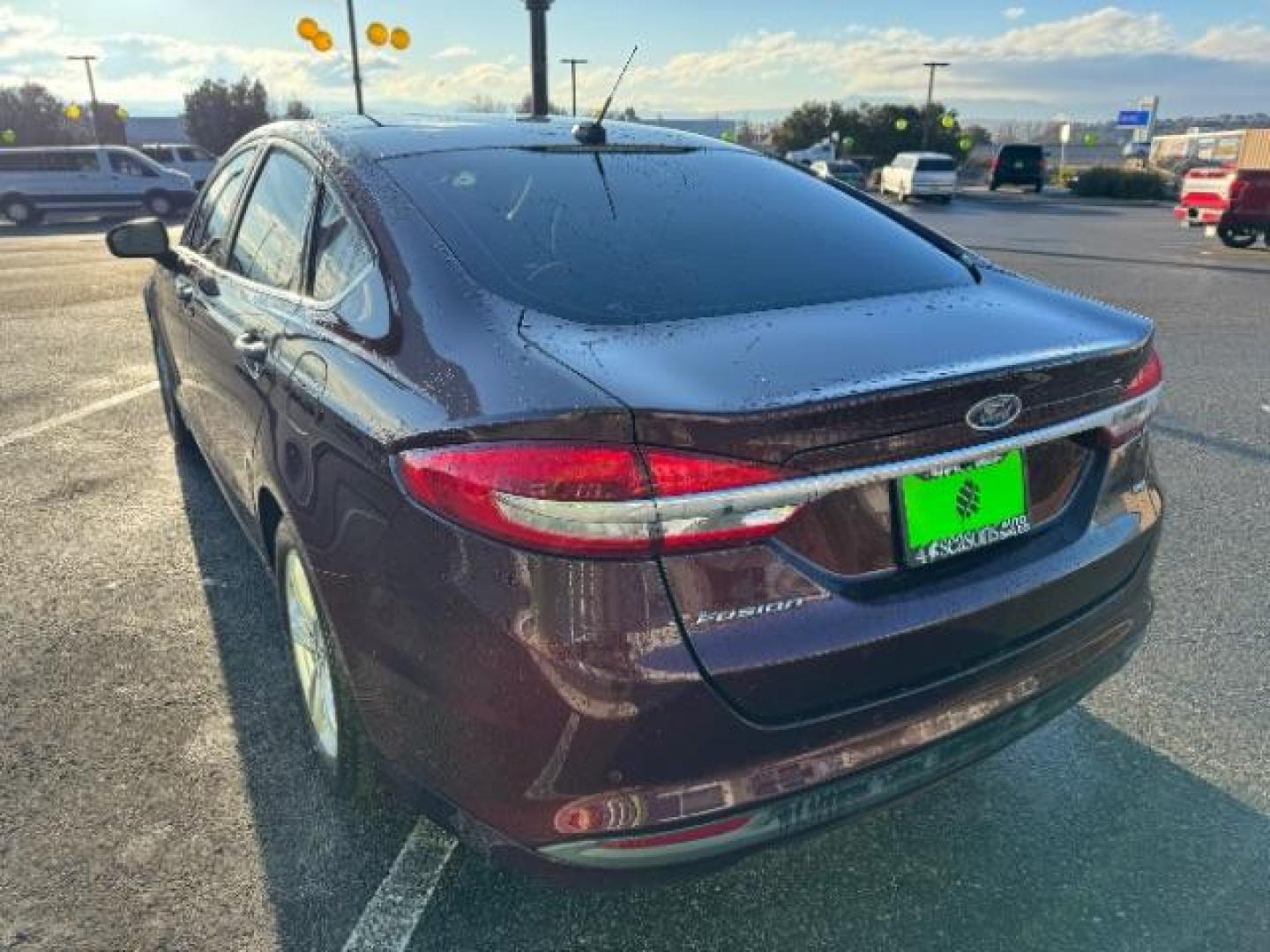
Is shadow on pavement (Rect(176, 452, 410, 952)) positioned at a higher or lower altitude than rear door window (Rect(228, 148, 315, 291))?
lower

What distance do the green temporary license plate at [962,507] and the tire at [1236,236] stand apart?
56.6ft

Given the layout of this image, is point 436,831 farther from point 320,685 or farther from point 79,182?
point 79,182

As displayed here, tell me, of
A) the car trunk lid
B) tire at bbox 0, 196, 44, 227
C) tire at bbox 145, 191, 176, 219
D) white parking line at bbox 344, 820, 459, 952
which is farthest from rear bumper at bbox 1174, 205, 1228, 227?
tire at bbox 0, 196, 44, 227

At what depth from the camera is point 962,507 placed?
180 centimetres

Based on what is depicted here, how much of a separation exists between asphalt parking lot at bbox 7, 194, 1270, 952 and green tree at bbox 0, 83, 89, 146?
6989cm

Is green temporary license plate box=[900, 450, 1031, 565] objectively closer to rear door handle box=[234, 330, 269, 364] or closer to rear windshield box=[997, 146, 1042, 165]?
rear door handle box=[234, 330, 269, 364]

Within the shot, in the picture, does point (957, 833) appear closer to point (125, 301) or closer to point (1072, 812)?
point (1072, 812)

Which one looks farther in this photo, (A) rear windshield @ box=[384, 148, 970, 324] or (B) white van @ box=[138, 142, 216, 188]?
(B) white van @ box=[138, 142, 216, 188]


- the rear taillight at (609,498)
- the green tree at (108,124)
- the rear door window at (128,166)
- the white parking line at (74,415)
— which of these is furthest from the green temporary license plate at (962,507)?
the green tree at (108,124)

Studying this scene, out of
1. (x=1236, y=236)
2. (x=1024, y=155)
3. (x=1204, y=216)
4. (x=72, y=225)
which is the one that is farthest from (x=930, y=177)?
(x=72, y=225)

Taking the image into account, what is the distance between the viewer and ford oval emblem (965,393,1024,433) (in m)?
1.74

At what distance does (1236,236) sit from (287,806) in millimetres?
19259

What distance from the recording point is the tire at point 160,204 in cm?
2486

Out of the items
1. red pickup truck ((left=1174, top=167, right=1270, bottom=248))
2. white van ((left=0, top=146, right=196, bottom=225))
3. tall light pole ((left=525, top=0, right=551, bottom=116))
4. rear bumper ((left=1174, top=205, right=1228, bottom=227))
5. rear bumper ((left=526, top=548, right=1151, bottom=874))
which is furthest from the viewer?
white van ((left=0, top=146, right=196, bottom=225))
